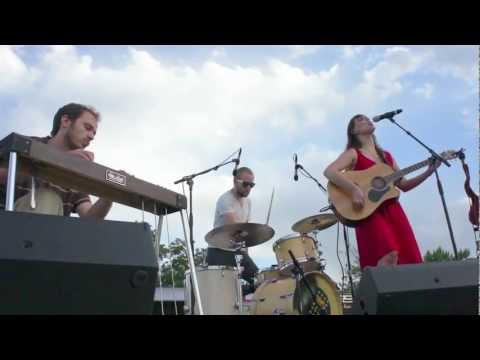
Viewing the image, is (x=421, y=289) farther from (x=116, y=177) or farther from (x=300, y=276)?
(x=300, y=276)

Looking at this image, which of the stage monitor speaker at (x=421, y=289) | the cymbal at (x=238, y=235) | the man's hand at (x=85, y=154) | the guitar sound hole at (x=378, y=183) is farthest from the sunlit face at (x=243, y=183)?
the stage monitor speaker at (x=421, y=289)

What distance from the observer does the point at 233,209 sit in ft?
15.2

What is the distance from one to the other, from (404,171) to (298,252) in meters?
1.55

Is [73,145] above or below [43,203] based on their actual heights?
above

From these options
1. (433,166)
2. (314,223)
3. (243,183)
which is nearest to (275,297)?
(314,223)

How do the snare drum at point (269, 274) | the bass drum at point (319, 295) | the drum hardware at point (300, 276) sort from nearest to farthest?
the drum hardware at point (300, 276), the bass drum at point (319, 295), the snare drum at point (269, 274)

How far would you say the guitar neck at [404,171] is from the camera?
122 inches

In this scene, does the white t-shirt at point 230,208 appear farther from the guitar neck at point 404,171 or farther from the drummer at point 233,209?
the guitar neck at point 404,171

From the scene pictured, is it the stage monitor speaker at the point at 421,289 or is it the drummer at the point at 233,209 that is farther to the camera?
the drummer at the point at 233,209

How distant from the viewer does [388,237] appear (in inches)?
112
